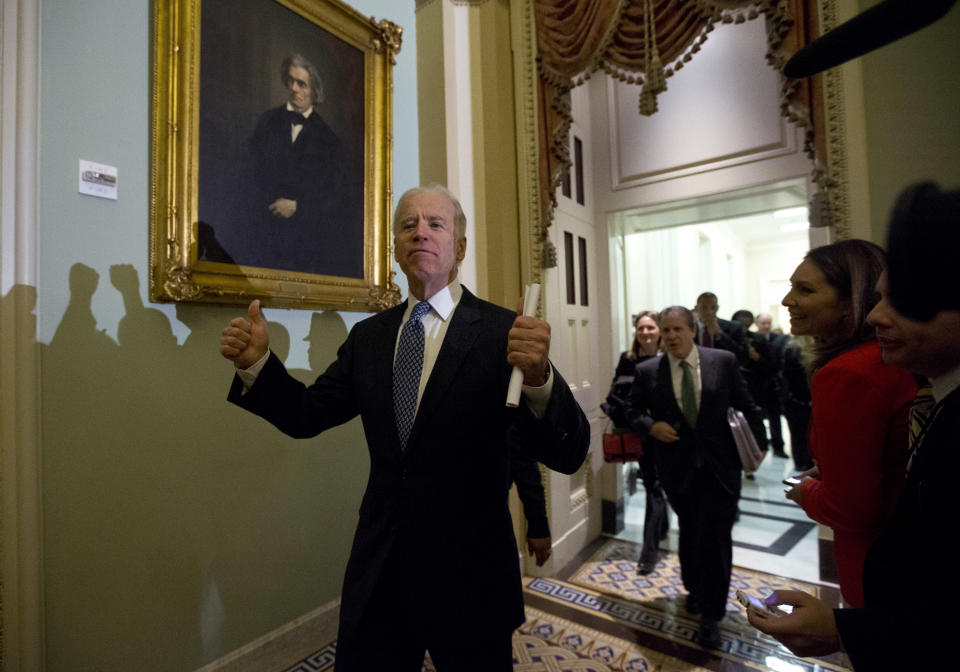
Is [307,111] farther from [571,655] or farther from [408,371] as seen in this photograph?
[571,655]

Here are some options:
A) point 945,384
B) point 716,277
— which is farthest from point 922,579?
point 716,277

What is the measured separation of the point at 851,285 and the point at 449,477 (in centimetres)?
121

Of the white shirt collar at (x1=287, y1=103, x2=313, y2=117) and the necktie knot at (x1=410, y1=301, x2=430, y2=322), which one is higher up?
the white shirt collar at (x1=287, y1=103, x2=313, y2=117)

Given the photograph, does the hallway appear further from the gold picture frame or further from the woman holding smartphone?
the gold picture frame

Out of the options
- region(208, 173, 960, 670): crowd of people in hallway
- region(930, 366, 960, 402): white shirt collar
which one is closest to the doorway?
region(208, 173, 960, 670): crowd of people in hallway

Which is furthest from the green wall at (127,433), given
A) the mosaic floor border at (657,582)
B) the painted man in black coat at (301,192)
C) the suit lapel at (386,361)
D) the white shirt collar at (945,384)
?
the white shirt collar at (945,384)

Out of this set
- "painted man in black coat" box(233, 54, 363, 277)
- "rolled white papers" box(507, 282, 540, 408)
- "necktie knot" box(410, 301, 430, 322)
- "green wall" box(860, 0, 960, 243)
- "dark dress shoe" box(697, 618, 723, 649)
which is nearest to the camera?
"rolled white papers" box(507, 282, 540, 408)

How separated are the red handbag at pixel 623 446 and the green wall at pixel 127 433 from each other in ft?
6.88

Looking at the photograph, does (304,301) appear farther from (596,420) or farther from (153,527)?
(596,420)

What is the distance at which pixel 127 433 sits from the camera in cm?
184

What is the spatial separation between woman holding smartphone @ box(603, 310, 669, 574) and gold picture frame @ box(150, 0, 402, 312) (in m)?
1.76

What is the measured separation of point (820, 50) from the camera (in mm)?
646

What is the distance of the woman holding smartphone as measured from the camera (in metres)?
3.36

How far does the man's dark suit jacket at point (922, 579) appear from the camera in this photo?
69cm
